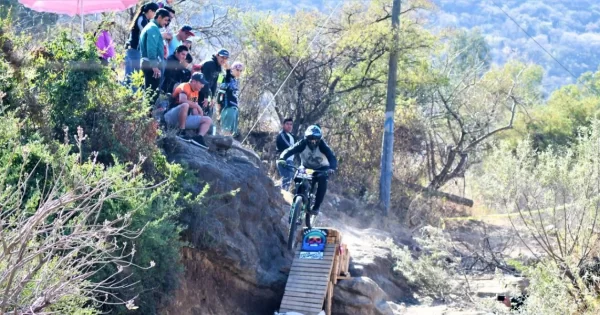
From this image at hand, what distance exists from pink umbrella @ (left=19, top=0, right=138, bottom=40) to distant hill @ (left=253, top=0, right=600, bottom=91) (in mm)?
115948

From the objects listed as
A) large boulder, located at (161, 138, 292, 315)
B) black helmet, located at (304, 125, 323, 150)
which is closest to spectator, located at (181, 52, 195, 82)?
large boulder, located at (161, 138, 292, 315)

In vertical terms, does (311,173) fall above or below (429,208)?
above

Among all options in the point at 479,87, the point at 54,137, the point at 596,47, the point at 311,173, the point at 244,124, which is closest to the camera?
the point at 54,137

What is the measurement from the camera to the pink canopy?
1285 centimetres

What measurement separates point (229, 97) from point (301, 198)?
8.26 feet

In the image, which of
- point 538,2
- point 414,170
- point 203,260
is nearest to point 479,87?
point 414,170

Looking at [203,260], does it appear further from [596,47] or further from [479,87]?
[596,47]

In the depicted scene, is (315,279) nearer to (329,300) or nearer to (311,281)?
(311,281)

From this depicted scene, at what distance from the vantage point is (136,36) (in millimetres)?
13250

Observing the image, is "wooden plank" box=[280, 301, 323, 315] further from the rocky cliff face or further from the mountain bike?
the mountain bike

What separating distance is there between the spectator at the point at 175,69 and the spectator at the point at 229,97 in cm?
114

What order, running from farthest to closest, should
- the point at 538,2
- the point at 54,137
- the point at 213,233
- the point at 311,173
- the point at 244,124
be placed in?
the point at 538,2, the point at 244,124, the point at 311,173, the point at 213,233, the point at 54,137

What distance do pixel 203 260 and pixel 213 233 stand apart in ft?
1.69

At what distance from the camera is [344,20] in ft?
76.5
